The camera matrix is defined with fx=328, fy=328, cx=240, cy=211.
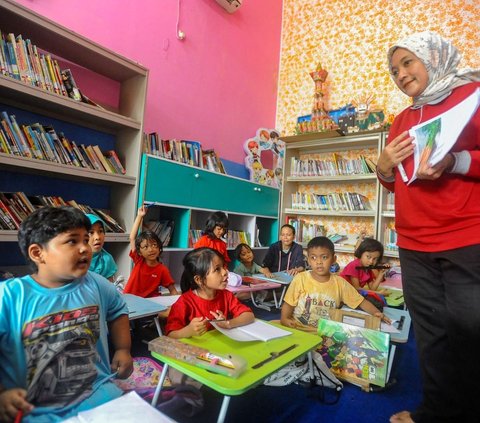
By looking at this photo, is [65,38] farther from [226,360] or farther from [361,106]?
[361,106]

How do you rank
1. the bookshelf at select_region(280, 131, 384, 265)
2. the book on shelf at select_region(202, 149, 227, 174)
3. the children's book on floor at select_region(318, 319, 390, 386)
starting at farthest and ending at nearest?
the bookshelf at select_region(280, 131, 384, 265)
the book on shelf at select_region(202, 149, 227, 174)
the children's book on floor at select_region(318, 319, 390, 386)

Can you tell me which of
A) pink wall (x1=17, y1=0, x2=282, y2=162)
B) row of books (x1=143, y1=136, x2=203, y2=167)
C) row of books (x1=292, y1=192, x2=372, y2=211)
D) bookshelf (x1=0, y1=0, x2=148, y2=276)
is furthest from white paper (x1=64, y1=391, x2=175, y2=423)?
row of books (x1=292, y1=192, x2=372, y2=211)

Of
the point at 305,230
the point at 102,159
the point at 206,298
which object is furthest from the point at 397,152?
the point at 305,230

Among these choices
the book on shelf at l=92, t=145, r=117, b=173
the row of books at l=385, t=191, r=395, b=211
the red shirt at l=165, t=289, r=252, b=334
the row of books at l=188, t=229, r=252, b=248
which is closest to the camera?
the red shirt at l=165, t=289, r=252, b=334

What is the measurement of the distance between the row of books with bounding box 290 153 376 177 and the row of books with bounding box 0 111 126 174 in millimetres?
2728

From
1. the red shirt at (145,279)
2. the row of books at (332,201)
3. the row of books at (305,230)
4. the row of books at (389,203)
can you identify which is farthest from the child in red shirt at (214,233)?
the row of books at (389,203)

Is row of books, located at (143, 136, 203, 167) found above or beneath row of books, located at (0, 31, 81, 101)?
beneath

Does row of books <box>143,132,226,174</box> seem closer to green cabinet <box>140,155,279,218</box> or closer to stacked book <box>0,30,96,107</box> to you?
green cabinet <box>140,155,279,218</box>

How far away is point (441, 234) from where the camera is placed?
1.08 m

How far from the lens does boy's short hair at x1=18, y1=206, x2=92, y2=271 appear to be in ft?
3.21

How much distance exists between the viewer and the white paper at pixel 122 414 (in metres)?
0.78

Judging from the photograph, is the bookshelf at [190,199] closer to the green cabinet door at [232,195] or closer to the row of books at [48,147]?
the green cabinet door at [232,195]

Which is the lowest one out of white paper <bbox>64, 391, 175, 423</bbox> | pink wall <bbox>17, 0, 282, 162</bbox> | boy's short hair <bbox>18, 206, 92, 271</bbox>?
white paper <bbox>64, 391, 175, 423</bbox>

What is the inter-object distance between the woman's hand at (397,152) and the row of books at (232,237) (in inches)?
98.1
